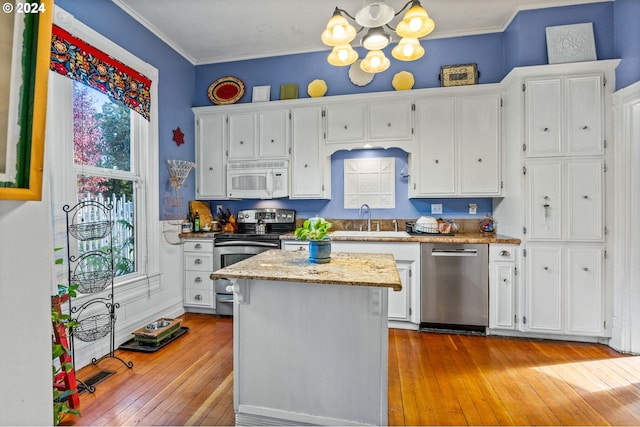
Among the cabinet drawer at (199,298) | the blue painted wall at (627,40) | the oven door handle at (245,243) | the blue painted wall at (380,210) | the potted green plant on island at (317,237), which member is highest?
the blue painted wall at (627,40)

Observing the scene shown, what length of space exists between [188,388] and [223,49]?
12.1ft

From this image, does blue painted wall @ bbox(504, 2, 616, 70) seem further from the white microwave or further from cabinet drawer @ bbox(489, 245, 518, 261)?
the white microwave

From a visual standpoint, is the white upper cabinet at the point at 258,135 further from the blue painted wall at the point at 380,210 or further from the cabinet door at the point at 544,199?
the cabinet door at the point at 544,199

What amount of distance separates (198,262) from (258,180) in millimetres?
1185

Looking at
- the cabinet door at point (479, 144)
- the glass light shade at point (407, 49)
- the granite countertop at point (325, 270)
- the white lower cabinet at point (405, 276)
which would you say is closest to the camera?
the granite countertop at point (325, 270)

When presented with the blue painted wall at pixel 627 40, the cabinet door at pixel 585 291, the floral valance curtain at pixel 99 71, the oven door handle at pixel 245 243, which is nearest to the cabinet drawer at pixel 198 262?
the oven door handle at pixel 245 243

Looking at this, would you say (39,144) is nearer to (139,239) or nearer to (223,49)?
(139,239)

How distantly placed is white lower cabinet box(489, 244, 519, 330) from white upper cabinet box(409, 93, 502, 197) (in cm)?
67

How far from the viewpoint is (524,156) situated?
9.59 feet

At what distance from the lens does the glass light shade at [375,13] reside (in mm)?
1600

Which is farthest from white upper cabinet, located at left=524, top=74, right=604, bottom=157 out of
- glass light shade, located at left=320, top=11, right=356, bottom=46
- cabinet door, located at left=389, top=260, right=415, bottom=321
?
glass light shade, located at left=320, top=11, right=356, bottom=46

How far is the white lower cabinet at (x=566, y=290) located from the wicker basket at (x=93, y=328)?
3.62m

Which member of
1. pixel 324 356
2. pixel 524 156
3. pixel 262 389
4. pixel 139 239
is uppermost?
pixel 524 156

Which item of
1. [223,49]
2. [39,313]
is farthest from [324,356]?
[223,49]
